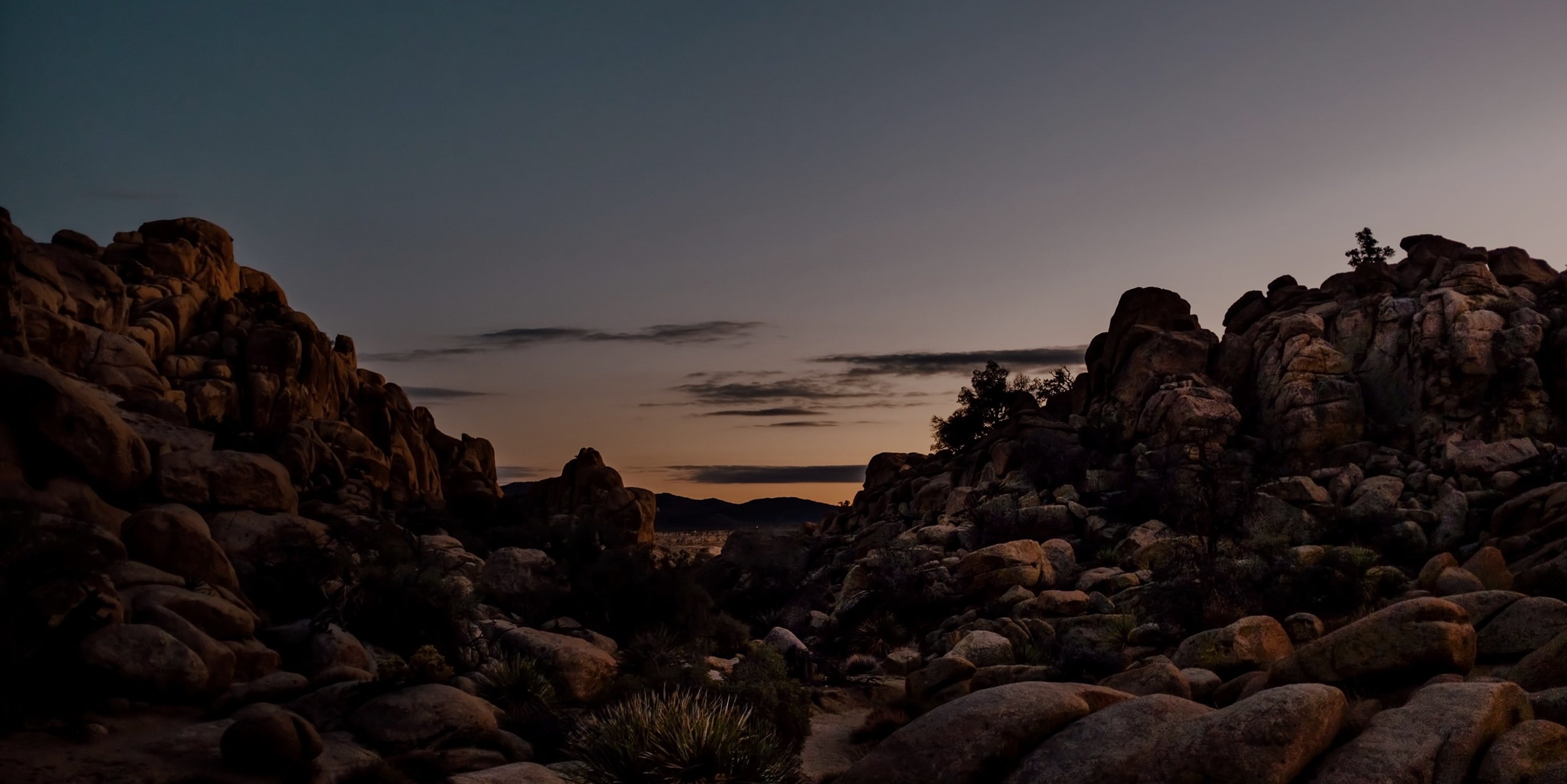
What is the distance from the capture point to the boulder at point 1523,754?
1071 centimetres

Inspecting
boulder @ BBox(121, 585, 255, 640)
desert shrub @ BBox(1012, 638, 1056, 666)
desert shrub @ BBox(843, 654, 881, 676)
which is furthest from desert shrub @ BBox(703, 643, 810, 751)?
boulder @ BBox(121, 585, 255, 640)

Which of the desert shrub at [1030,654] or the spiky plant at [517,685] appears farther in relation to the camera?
the desert shrub at [1030,654]

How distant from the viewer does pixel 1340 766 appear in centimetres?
1124

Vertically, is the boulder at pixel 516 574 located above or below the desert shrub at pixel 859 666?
above

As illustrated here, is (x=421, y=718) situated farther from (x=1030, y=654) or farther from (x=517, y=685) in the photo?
(x=1030, y=654)

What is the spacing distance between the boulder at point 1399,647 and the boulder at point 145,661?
19469 millimetres

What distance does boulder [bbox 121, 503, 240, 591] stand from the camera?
22.7 metres

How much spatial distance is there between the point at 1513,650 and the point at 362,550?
31.0 meters

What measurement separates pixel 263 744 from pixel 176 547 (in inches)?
402

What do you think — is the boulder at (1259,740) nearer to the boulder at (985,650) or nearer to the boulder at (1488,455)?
the boulder at (985,650)

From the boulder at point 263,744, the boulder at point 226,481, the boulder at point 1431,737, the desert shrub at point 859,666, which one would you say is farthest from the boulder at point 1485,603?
the boulder at point 226,481

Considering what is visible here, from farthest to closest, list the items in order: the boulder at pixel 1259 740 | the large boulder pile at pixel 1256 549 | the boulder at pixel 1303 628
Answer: the boulder at pixel 1303 628 < the large boulder pile at pixel 1256 549 < the boulder at pixel 1259 740

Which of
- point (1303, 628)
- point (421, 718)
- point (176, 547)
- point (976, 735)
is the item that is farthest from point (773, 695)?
point (1303, 628)

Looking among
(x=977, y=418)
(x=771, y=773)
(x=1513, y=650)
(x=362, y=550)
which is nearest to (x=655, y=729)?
(x=771, y=773)
